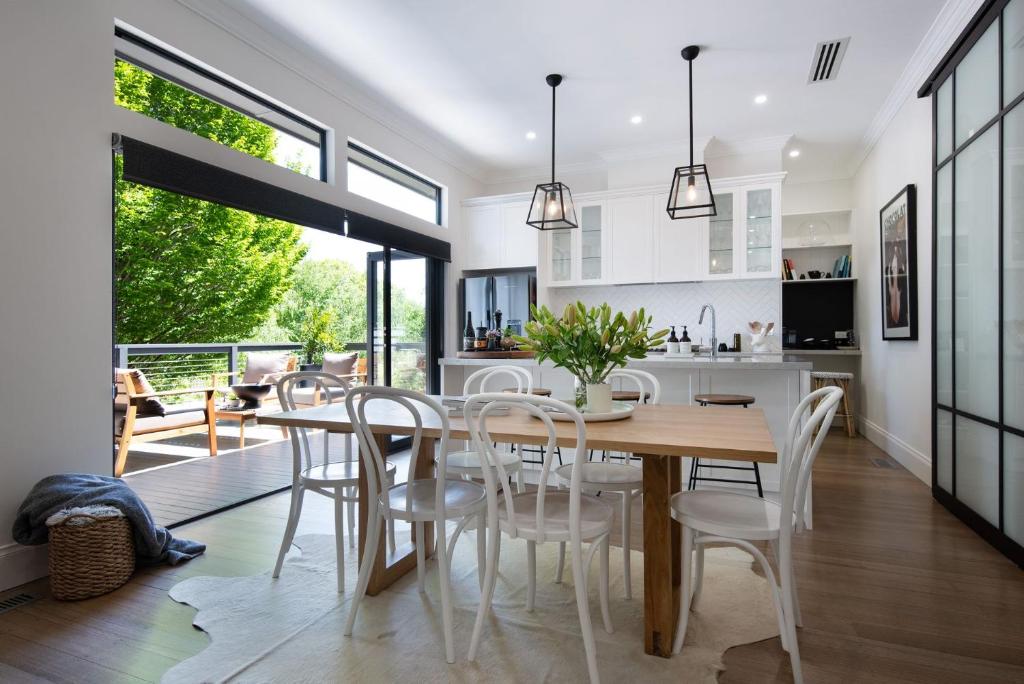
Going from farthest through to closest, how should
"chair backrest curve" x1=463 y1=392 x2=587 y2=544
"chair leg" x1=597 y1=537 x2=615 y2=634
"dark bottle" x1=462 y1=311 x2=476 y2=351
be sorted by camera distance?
"dark bottle" x1=462 y1=311 x2=476 y2=351, "chair leg" x1=597 y1=537 x2=615 y2=634, "chair backrest curve" x1=463 y1=392 x2=587 y2=544

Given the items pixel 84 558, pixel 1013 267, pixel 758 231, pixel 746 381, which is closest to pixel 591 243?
pixel 758 231

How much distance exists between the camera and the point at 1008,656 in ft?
5.85

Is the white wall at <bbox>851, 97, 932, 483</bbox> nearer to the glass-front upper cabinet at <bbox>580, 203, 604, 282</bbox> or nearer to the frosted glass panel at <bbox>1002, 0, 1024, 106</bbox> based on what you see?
the frosted glass panel at <bbox>1002, 0, 1024, 106</bbox>

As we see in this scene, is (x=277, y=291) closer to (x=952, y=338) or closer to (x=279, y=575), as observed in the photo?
(x=279, y=575)

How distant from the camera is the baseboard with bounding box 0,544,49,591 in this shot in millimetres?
2309

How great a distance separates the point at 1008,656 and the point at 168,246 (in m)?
8.45

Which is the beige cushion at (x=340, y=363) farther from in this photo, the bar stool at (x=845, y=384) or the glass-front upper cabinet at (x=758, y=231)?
the bar stool at (x=845, y=384)

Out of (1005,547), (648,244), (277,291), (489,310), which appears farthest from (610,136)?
(277,291)

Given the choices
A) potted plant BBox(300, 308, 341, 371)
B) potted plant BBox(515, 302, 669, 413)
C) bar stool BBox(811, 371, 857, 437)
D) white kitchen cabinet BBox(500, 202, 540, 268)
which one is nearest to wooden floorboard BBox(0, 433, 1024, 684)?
potted plant BBox(515, 302, 669, 413)

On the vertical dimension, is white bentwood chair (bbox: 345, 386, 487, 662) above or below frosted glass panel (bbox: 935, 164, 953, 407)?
below

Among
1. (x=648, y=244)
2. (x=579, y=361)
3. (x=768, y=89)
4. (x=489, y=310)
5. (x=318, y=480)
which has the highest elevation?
(x=768, y=89)

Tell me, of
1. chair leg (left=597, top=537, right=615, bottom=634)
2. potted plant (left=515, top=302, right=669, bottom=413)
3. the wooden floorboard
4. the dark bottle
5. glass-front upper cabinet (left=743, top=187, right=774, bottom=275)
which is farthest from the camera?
glass-front upper cabinet (left=743, top=187, right=774, bottom=275)

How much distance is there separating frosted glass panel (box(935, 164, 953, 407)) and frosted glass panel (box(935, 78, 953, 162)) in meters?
0.11

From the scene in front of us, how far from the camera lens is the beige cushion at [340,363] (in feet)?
21.2
